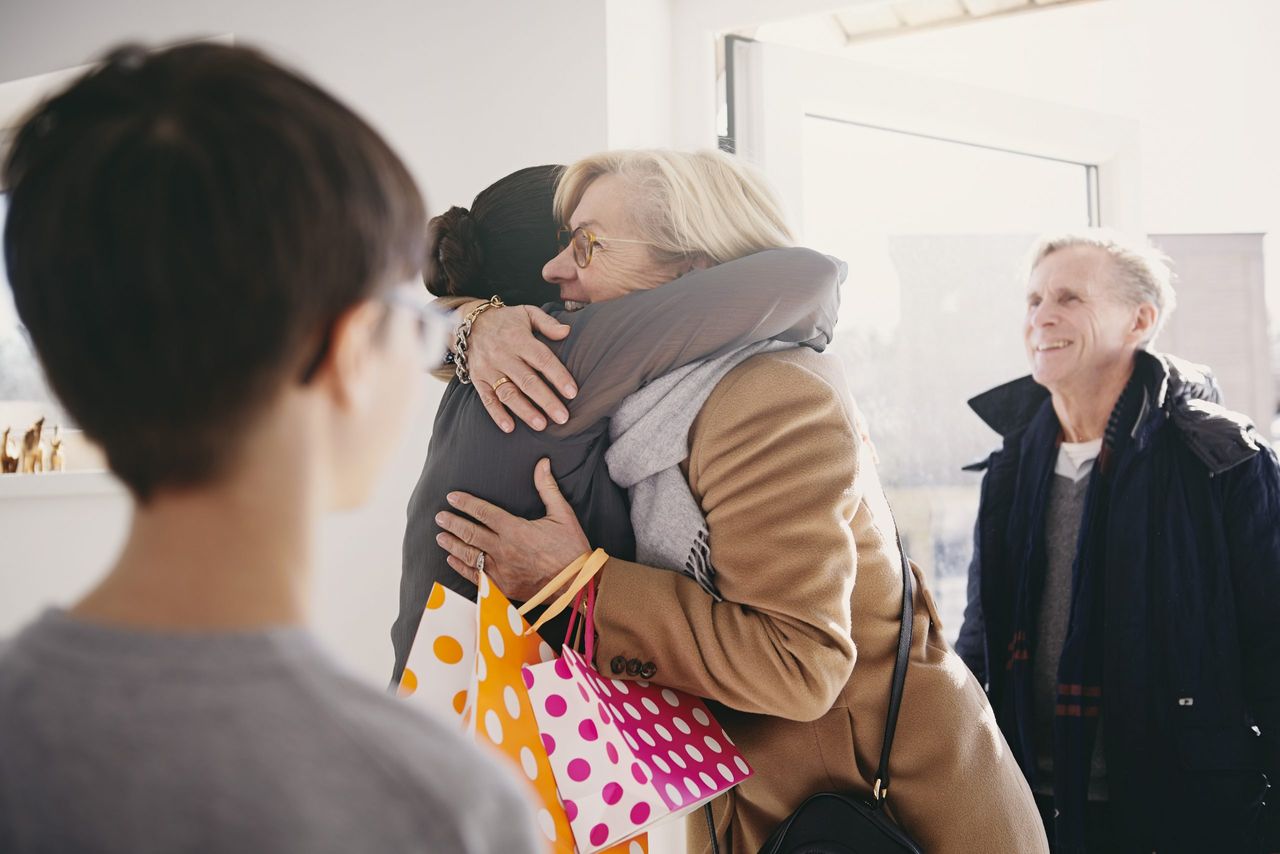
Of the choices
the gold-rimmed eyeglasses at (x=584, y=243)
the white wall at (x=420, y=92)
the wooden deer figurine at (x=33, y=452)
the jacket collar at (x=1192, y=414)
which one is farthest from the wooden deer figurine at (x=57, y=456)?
the jacket collar at (x=1192, y=414)

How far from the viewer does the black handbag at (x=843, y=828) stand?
0.98 m

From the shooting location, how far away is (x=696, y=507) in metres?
0.98

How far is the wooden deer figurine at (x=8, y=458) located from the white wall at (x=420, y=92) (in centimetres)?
115

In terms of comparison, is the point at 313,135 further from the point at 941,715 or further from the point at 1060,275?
the point at 1060,275

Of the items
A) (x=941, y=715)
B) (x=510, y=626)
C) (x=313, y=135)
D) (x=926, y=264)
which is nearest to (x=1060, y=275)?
(x=926, y=264)

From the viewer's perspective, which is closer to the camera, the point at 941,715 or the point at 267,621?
the point at 267,621

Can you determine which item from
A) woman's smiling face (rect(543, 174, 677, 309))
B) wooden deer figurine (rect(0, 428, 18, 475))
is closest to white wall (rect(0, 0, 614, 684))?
woman's smiling face (rect(543, 174, 677, 309))

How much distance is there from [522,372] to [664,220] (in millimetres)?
265

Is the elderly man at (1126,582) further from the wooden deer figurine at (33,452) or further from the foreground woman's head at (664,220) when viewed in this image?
the wooden deer figurine at (33,452)

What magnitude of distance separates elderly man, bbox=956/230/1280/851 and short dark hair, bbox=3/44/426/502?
1.63m

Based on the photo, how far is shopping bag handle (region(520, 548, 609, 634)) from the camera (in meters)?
0.96

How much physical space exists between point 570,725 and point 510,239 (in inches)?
26.9

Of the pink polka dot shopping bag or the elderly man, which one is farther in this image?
the elderly man

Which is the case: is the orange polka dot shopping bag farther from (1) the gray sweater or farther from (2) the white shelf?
(2) the white shelf
